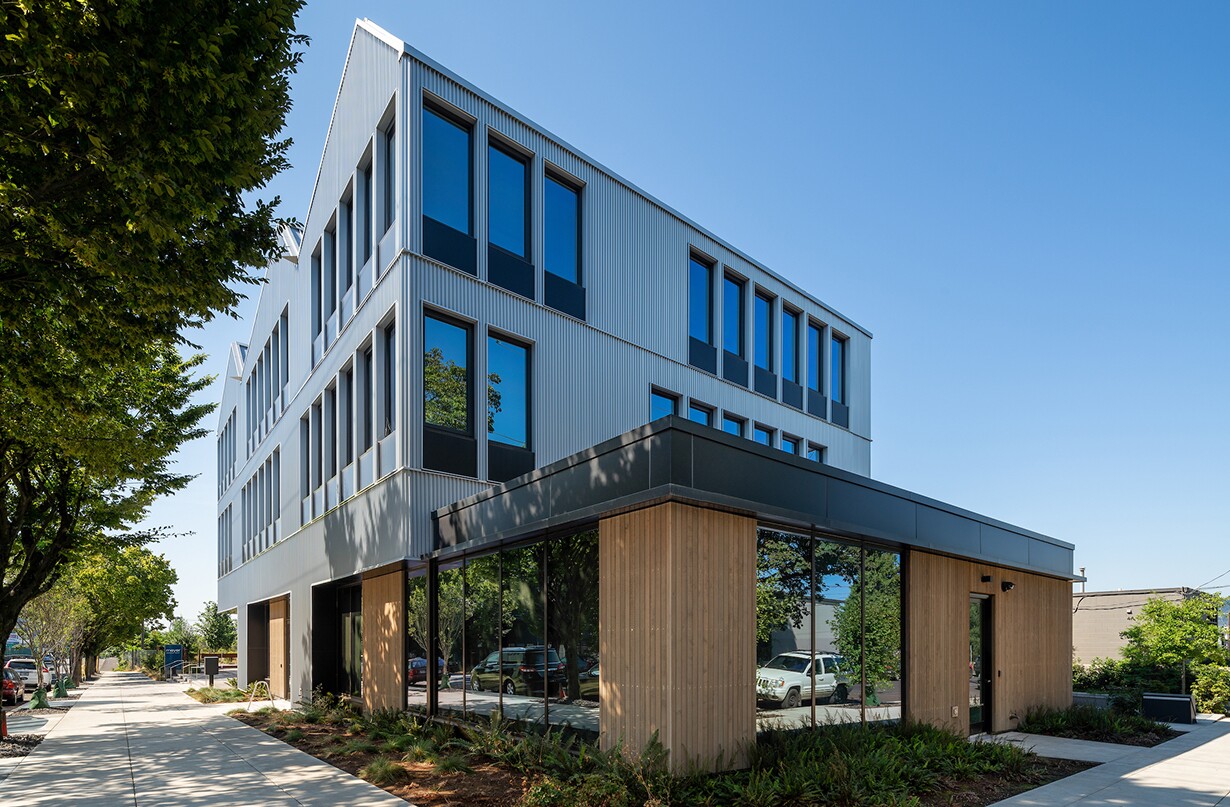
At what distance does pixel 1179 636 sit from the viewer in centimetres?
2091

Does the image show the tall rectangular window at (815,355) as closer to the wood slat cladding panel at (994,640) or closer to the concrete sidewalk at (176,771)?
the wood slat cladding panel at (994,640)

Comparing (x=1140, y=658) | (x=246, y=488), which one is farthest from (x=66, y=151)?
(x=246, y=488)

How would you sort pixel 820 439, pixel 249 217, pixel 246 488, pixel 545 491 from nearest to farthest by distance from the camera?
1. pixel 249 217
2. pixel 545 491
3. pixel 820 439
4. pixel 246 488

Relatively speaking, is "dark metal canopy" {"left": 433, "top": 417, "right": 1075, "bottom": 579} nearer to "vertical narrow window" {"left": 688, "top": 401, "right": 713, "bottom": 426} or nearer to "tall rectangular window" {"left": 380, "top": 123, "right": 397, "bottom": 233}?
"tall rectangular window" {"left": 380, "top": 123, "right": 397, "bottom": 233}

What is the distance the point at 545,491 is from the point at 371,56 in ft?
34.1

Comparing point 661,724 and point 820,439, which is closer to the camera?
point 661,724

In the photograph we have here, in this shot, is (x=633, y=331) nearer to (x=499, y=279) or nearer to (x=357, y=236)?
(x=499, y=279)

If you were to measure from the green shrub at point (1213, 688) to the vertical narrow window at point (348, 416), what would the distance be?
20.1 meters

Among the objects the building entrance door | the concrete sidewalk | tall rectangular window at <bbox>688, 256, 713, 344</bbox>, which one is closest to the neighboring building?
the building entrance door

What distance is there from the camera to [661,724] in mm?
9750

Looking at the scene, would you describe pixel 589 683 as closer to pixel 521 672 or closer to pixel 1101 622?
pixel 521 672

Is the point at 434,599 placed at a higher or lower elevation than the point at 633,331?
lower

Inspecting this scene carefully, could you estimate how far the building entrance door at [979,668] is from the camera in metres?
15.9

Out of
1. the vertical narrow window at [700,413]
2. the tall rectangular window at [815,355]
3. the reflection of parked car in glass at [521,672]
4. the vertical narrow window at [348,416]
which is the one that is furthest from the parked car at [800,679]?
the tall rectangular window at [815,355]
